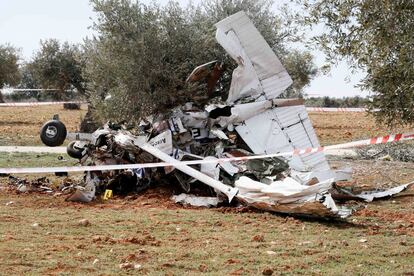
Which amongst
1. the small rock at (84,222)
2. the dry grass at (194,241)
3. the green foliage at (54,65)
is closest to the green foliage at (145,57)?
the dry grass at (194,241)

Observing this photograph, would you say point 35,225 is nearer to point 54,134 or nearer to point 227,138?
point 227,138

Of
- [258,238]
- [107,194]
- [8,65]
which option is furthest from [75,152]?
[8,65]

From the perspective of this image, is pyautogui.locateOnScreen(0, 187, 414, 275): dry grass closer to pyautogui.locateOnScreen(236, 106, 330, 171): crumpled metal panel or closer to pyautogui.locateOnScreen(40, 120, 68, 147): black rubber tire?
pyautogui.locateOnScreen(236, 106, 330, 171): crumpled metal panel

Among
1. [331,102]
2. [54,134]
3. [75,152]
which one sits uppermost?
[54,134]

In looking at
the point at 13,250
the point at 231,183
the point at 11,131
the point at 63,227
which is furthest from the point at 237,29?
the point at 11,131

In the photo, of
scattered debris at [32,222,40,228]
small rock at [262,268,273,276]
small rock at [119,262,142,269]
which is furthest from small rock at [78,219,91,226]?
small rock at [262,268,273,276]

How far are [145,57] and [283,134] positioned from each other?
342cm

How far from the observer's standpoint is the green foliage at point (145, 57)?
1488 centimetres

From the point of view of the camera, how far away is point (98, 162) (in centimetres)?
1338

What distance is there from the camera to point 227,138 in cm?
1355

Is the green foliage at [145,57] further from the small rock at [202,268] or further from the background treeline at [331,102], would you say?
the background treeline at [331,102]

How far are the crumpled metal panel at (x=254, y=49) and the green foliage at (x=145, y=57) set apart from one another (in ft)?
2.21

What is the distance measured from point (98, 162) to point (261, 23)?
6924 mm

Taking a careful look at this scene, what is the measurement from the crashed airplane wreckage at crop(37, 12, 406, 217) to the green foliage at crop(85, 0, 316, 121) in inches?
28.5
